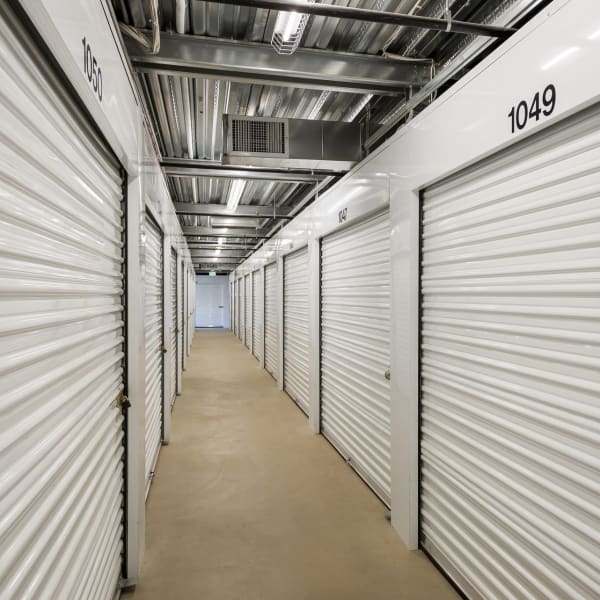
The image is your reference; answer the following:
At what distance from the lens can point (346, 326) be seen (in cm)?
402

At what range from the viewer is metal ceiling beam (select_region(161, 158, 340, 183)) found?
168 inches

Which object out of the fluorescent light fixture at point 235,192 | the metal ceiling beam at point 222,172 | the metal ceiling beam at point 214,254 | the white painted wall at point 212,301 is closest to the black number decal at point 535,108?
the metal ceiling beam at point 222,172

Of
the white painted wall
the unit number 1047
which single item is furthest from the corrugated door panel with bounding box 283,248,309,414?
the white painted wall

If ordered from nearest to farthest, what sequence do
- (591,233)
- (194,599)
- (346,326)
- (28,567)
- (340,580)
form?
(28,567)
(591,233)
(194,599)
(340,580)
(346,326)

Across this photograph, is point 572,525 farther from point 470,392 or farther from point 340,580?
point 340,580

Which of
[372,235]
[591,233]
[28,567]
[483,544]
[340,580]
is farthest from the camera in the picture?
[372,235]

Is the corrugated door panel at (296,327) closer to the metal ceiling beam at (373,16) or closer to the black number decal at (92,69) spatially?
the metal ceiling beam at (373,16)

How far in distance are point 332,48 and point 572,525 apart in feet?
9.47

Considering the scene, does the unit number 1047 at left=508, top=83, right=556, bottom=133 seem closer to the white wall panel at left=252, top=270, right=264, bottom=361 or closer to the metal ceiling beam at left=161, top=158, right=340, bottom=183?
the metal ceiling beam at left=161, top=158, right=340, bottom=183

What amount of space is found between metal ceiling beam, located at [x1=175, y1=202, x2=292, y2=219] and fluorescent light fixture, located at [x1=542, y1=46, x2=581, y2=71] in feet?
17.1

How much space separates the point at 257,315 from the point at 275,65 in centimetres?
816

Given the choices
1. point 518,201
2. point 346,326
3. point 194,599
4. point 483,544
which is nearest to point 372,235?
point 346,326

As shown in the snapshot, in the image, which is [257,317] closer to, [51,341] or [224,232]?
[224,232]

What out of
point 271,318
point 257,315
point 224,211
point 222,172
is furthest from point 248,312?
point 222,172
